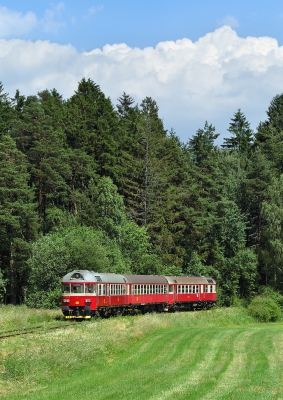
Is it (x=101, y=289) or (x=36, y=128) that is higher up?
A: (x=36, y=128)

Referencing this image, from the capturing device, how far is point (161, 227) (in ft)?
266

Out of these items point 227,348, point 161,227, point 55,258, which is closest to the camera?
point 227,348

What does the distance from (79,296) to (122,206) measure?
30809 millimetres

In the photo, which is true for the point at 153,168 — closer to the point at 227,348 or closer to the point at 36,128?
the point at 36,128

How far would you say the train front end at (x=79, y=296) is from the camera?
40094 mm

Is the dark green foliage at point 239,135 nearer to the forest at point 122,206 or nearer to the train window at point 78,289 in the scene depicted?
the forest at point 122,206

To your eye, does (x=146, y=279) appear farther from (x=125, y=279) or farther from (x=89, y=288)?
(x=89, y=288)

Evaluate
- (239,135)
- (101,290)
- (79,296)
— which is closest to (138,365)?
(79,296)

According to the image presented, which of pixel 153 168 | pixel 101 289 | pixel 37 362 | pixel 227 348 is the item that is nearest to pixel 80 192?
pixel 153 168

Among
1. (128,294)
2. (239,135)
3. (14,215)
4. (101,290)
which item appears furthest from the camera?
(239,135)

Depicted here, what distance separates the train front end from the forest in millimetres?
14510

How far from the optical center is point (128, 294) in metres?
46.7

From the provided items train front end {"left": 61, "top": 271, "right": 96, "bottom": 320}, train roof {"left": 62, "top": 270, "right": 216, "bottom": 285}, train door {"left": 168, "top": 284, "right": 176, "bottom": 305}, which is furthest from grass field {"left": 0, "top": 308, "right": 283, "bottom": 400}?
train door {"left": 168, "top": 284, "right": 176, "bottom": 305}

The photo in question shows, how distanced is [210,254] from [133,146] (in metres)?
18.5
